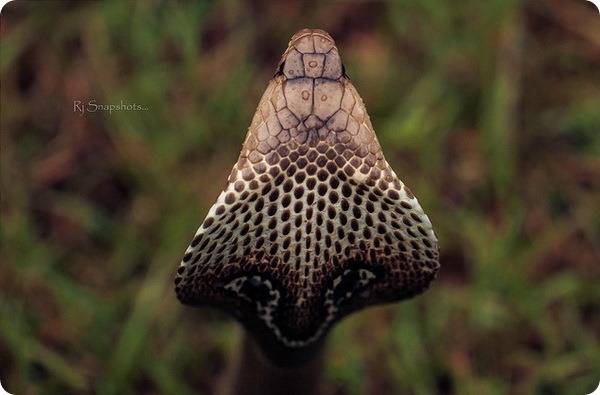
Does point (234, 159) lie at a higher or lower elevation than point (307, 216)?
higher

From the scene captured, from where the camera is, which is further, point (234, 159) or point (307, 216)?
point (234, 159)

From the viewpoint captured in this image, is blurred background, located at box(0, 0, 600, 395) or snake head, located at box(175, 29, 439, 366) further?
blurred background, located at box(0, 0, 600, 395)

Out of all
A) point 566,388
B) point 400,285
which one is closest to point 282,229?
point 400,285

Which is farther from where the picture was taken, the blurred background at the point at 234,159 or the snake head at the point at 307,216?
the blurred background at the point at 234,159

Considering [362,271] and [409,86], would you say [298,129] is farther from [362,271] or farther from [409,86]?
[409,86]
